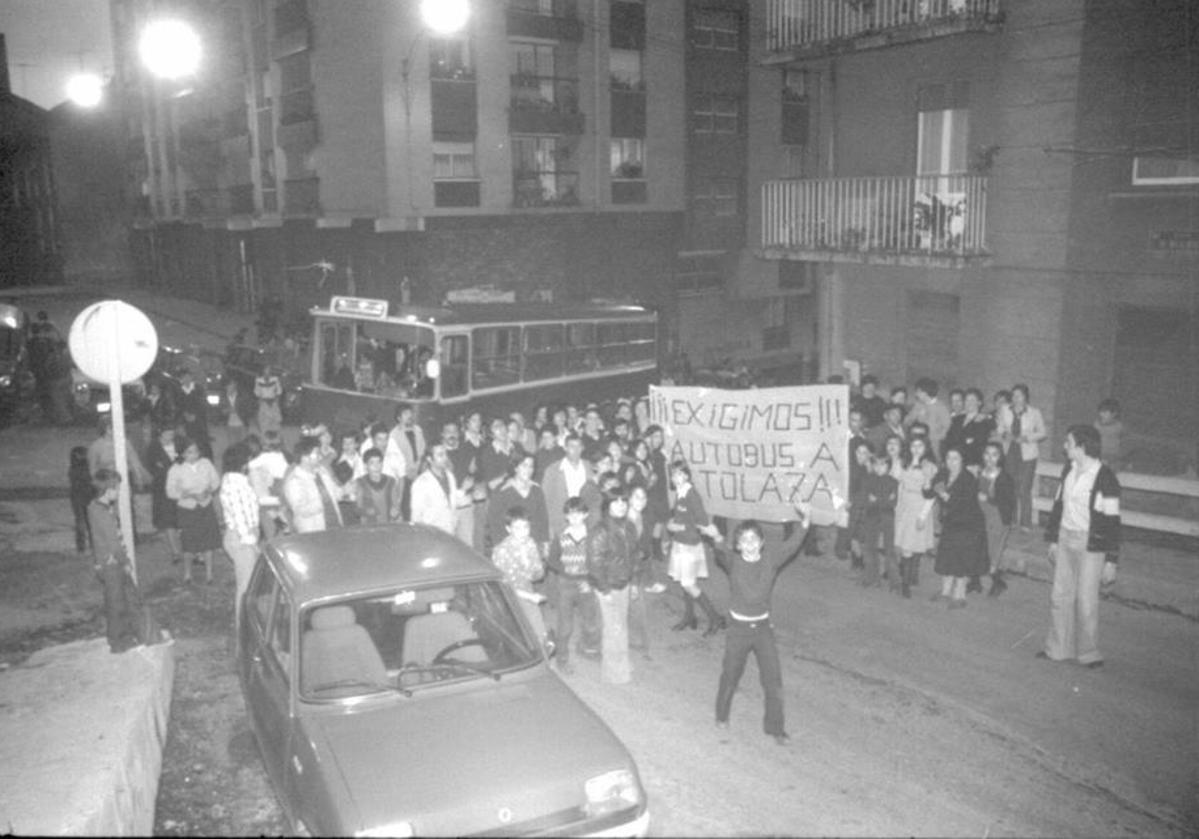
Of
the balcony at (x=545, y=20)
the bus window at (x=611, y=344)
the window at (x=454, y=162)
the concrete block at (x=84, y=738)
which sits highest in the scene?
the balcony at (x=545, y=20)

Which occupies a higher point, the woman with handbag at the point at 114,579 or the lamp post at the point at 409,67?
the lamp post at the point at 409,67

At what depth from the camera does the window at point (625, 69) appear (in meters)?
30.9

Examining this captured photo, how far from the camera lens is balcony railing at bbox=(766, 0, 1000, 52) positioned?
1453cm

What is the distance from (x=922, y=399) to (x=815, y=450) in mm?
2411

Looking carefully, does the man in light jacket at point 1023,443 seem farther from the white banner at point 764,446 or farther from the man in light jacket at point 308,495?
the man in light jacket at point 308,495

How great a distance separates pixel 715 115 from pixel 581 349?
1863 cm

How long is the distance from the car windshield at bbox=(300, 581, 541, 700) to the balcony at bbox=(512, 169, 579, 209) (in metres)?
23.5

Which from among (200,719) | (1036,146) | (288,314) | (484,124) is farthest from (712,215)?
(200,719)

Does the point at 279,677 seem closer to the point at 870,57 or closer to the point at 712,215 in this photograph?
the point at 870,57

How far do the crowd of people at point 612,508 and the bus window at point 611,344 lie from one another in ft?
17.0

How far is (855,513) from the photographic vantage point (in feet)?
36.9

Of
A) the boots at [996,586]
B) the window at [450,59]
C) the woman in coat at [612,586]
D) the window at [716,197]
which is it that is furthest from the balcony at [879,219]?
the window at [716,197]

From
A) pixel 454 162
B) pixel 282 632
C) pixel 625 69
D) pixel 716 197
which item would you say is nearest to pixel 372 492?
pixel 282 632

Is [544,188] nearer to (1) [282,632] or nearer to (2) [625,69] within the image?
(2) [625,69]
